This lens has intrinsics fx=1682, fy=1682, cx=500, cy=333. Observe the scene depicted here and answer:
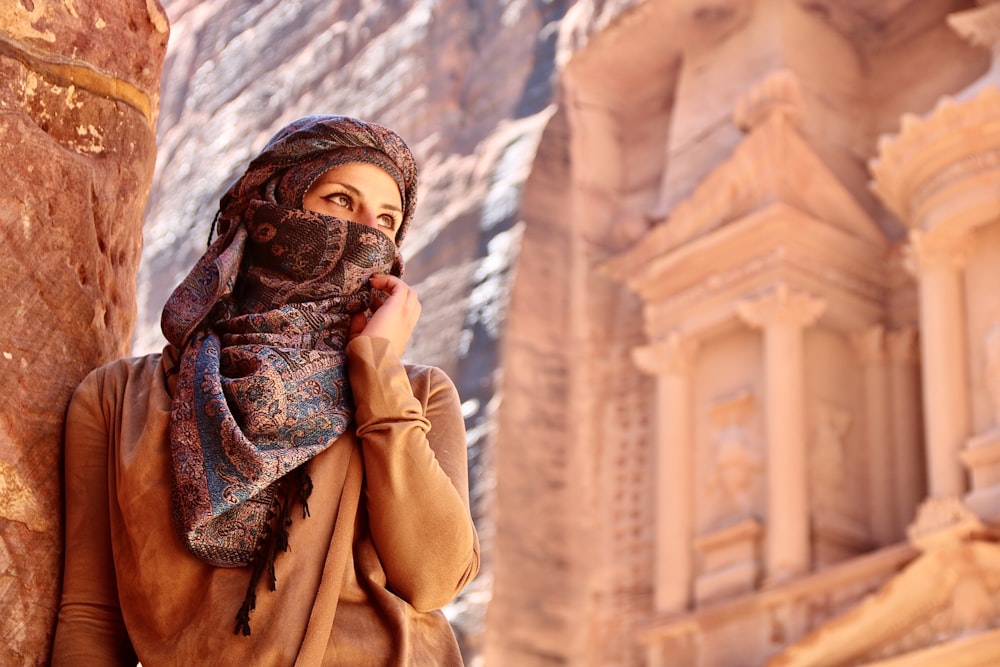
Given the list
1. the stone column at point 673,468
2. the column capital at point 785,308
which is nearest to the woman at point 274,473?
the column capital at point 785,308

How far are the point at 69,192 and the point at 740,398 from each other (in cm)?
1098

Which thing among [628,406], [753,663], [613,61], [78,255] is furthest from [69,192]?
[613,61]

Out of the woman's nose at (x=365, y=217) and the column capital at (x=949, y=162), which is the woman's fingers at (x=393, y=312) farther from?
the column capital at (x=949, y=162)

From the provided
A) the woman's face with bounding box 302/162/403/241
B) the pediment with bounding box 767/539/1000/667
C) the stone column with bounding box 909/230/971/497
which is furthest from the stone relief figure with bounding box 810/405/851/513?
the woman's face with bounding box 302/162/403/241

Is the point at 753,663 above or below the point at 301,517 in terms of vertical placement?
above

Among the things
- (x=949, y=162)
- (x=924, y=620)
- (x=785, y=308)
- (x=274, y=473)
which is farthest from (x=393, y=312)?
(x=785, y=308)

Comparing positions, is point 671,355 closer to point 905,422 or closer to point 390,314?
point 905,422

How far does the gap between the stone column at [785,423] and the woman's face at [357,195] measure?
32.6 feet

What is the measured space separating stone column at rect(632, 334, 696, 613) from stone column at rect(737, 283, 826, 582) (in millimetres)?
955

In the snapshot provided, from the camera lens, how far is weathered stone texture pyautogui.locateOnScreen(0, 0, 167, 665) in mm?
1937

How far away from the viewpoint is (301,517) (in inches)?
74.0

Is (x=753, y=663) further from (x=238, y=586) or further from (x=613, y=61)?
(x=238, y=586)

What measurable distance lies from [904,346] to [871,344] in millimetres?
251

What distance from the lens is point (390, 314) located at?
2070mm
